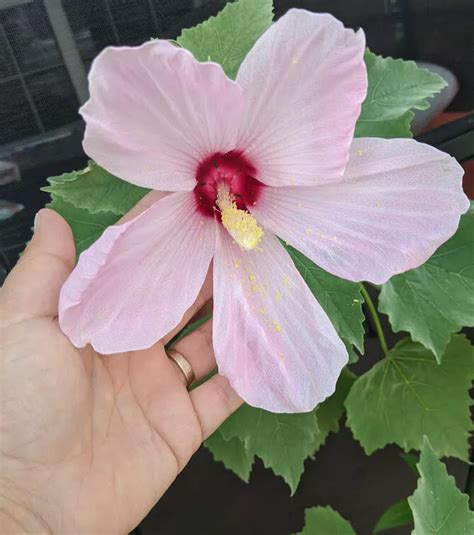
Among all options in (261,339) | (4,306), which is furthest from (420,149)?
(4,306)

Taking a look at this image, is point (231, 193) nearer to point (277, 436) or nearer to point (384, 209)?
point (384, 209)

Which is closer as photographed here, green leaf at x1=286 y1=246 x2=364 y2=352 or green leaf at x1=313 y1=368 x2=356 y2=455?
green leaf at x1=286 y1=246 x2=364 y2=352

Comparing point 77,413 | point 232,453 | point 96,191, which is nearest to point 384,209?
point 96,191

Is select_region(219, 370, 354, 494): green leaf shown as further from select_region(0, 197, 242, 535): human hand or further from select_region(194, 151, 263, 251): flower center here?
select_region(194, 151, 263, 251): flower center

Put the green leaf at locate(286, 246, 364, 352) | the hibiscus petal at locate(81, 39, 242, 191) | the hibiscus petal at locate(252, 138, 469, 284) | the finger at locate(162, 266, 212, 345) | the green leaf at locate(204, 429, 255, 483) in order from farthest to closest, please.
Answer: the green leaf at locate(204, 429, 255, 483), the finger at locate(162, 266, 212, 345), the green leaf at locate(286, 246, 364, 352), the hibiscus petal at locate(252, 138, 469, 284), the hibiscus petal at locate(81, 39, 242, 191)

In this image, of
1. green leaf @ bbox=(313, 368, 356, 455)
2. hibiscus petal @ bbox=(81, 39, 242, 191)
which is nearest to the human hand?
hibiscus petal @ bbox=(81, 39, 242, 191)

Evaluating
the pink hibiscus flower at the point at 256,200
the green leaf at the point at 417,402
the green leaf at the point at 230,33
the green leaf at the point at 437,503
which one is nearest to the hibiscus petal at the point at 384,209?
the pink hibiscus flower at the point at 256,200

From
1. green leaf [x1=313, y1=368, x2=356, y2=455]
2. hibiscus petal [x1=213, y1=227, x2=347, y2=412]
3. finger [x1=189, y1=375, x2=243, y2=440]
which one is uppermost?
hibiscus petal [x1=213, y1=227, x2=347, y2=412]

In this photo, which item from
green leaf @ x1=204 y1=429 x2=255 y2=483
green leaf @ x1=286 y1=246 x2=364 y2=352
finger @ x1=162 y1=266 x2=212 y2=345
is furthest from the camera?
green leaf @ x1=204 y1=429 x2=255 y2=483
